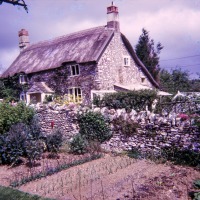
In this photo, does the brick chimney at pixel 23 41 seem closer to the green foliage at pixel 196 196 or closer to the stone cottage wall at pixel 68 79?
the stone cottage wall at pixel 68 79

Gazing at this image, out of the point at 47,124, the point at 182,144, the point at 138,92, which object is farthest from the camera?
the point at 138,92

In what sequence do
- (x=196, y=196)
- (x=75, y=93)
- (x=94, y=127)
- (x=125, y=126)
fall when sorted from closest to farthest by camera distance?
(x=196, y=196) < (x=125, y=126) < (x=94, y=127) < (x=75, y=93)

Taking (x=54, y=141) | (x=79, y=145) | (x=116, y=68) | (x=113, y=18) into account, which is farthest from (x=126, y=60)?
(x=54, y=141)

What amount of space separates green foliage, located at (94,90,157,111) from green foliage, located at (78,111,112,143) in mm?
5327

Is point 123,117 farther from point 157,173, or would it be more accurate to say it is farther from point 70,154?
point 157,173

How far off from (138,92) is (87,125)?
613 cm

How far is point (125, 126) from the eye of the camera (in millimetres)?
10914

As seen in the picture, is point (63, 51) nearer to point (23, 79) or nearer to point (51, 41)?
point (51, 41)

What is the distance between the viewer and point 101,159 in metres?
10.2

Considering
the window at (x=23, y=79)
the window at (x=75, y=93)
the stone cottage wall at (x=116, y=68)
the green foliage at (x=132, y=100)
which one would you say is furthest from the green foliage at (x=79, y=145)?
the window at (x=23, y=79)

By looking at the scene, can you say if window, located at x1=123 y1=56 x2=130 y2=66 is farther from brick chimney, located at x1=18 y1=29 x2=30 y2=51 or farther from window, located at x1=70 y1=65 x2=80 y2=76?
brick chimney, located at x1=18 y1=29 x2=30 y2=51

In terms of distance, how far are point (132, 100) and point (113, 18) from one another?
11.8m

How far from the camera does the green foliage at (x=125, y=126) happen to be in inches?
421

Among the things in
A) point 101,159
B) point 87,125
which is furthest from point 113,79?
point 101,159
